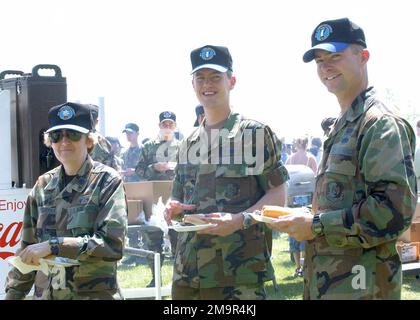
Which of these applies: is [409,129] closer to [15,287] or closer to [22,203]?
[15,287]

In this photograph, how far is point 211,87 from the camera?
3678 millimetres

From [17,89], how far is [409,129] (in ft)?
10.7

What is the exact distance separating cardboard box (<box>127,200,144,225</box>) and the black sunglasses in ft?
13.8

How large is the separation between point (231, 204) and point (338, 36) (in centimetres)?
111

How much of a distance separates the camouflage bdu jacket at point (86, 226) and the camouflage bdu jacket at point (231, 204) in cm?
44

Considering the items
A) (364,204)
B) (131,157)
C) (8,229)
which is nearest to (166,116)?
(131,157)

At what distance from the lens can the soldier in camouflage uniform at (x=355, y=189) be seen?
260 centimetres

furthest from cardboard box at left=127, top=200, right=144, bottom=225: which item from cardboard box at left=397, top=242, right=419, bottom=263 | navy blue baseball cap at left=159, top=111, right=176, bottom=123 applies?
cardboard box at left=397, top=242, right=419, bottom=263

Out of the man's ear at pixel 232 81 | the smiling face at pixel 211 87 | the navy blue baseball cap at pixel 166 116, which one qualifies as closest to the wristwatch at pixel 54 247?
the smiling face at pixel 211 87

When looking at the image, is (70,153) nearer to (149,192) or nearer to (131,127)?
(149,192)

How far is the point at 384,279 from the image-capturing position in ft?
8.84

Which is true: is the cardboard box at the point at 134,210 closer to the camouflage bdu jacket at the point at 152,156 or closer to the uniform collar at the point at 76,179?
the camouflage bdu jacket at the point at 152,156

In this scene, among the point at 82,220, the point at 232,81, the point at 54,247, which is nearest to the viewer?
the point at 54,247
